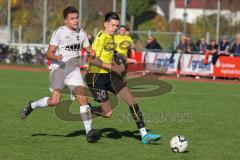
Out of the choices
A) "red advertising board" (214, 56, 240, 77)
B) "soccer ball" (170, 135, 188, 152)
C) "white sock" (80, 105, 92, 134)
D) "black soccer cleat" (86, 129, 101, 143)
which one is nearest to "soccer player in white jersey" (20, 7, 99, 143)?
"white sock" (80, 105, 92, 134)

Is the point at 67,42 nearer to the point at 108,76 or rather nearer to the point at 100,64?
the point at 100,64

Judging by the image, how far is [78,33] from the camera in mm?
11492

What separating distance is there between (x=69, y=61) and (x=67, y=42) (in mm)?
329

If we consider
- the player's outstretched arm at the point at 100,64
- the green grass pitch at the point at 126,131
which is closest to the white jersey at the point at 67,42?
the player's outstretched arm at the point at 100,64

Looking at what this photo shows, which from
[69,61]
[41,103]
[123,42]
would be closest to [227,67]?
[123,42]

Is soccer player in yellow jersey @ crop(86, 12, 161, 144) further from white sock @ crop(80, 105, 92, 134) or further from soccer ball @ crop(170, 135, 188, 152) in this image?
soccer ball @ crop(170, 135, 188, 152)

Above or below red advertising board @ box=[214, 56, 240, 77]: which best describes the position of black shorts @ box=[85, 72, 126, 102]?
above

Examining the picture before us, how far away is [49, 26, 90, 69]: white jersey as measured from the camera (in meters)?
11.3

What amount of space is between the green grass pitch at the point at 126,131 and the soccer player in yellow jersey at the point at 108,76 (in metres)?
Answer: 0.62

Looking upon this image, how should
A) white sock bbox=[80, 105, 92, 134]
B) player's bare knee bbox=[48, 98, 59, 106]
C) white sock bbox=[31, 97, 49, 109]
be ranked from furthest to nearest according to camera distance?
white sock bbox=[31, 97, 49, 109] < player's bare knee bbox=[48, 98, 59, 106] < white sock bbox=[80, 105, 92, 134]

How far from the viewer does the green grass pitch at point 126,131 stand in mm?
9969

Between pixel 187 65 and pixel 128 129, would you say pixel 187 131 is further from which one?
pixel 187 65

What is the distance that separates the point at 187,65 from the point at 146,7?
43339 mm

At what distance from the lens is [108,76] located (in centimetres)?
1163
